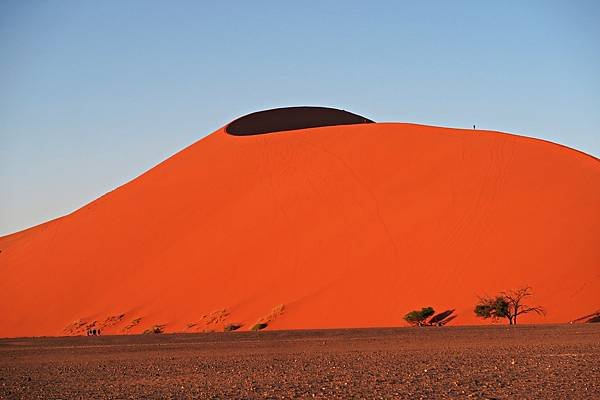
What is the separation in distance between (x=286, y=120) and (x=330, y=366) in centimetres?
4715

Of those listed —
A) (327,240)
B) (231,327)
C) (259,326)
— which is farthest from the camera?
(327,240)

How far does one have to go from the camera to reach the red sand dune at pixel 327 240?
37.1 meters

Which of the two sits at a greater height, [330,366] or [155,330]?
[155,330]

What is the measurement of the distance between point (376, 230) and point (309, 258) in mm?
3136

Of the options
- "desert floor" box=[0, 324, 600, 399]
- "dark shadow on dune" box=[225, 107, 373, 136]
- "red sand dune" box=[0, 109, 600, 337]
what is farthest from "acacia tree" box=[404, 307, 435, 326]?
"dark shadow on dune" box=[225, 107, 373, 136]

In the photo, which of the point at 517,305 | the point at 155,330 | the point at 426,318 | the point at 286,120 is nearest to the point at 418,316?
the point at 426,318

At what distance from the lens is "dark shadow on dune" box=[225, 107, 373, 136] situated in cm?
6402

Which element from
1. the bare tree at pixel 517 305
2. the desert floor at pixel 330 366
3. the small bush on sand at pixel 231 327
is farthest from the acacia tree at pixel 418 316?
the small bush on sand at pixel 231 327

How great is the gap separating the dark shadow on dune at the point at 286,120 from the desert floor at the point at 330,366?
33589 millimetres

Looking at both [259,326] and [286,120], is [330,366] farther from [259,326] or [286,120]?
[286,120]

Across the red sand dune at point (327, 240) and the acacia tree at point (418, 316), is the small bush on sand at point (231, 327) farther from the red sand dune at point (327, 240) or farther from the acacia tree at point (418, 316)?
the acacia tree at point (418, 316)

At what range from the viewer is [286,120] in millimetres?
65938

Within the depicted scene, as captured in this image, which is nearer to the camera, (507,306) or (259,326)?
(507,306)

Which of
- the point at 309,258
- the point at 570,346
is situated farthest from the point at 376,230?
the point at 570,346
